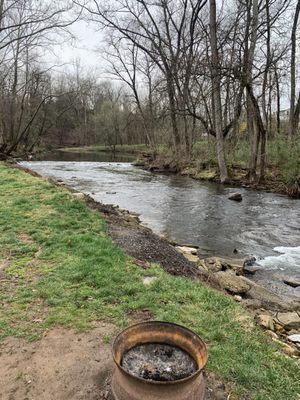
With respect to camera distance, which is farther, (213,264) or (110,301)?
(213,264)

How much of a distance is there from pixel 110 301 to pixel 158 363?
1.60m

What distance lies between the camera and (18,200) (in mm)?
8758

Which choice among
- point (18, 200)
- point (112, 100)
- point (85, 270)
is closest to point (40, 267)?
point (85, 270)

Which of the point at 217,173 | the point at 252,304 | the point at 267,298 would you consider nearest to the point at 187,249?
the point at 267,298

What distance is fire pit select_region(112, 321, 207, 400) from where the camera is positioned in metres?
Answer: 2.32

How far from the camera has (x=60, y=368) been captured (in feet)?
10.2

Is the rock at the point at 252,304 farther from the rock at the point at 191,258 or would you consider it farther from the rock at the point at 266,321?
the rock at the point at 191,258

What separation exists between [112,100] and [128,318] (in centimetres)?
5407

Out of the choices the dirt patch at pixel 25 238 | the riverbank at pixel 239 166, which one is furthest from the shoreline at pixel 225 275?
the riverbank at pixel 239 166

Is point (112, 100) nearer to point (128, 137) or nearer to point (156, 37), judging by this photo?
point (128, 137)

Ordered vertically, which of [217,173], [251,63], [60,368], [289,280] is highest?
[251,63]

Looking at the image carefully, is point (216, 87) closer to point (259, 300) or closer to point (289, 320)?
point (259, 300)

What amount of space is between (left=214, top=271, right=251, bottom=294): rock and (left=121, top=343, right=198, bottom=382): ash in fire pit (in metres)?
2.87

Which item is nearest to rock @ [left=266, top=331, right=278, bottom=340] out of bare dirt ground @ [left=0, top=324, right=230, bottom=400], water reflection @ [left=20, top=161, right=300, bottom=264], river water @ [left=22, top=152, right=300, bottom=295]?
bare dirt ground @ [left=0, top=324, right=230, bottom=400]
